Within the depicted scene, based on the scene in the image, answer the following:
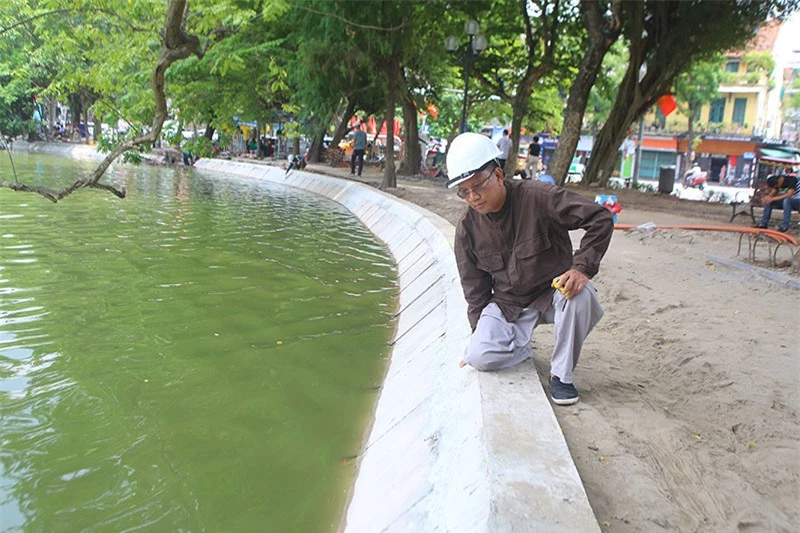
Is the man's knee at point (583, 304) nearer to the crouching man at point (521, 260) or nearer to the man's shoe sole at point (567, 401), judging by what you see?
the crouching man at point (521, 260)

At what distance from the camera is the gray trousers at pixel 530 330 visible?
10.8 feet

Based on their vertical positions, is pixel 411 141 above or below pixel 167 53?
below

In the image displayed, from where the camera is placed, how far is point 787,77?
2057 inches

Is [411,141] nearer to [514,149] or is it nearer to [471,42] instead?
[514,149]

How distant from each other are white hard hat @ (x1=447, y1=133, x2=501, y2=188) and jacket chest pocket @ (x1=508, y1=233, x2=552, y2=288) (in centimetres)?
52

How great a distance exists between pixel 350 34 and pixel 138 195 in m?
6.93

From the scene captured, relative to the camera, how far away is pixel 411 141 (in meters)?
24.2

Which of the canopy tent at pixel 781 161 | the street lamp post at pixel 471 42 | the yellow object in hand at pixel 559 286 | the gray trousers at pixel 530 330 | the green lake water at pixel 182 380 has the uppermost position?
the street lamp post at pixel 471 42

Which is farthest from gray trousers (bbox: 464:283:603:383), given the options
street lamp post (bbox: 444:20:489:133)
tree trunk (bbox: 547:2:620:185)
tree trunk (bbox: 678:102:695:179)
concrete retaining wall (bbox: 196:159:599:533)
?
tree trunk (bbox: 678:102:695:179)

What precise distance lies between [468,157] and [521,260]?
0.67 meters

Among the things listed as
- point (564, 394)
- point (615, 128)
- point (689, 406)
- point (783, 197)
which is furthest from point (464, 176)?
point (615, 128)

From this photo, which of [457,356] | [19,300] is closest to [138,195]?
[19,300]

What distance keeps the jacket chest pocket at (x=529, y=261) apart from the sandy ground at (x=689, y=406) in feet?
1.89

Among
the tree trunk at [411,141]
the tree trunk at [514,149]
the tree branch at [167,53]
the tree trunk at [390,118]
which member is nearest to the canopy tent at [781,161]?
the tree trunk at [514,149]
